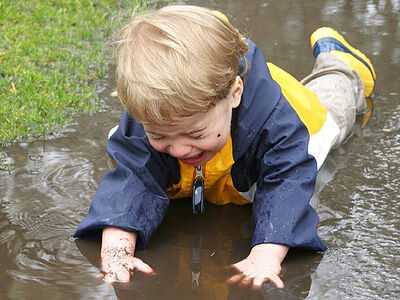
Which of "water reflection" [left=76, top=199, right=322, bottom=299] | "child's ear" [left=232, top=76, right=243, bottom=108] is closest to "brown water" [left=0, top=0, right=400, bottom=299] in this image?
"water reflection" [left=76, top=199, right=322, bottom=299]

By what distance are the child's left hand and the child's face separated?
406 millimetres

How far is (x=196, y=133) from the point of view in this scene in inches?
105

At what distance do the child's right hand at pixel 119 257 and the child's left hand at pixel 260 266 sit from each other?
0.32 meters

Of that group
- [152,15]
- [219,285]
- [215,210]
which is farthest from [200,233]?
[152,15]

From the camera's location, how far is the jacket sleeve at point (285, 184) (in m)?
2.73

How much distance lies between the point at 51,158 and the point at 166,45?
124 cm

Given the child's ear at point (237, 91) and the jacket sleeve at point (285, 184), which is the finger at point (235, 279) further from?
the child's ear at point (237, 91)

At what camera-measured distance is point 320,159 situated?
3.28 meters

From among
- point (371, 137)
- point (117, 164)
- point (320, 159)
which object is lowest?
point (371, 137)

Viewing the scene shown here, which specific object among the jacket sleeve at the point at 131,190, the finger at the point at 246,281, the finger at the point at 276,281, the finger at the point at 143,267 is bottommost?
the finger at the point at 276,281

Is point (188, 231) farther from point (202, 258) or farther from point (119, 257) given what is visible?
point (119, 257)

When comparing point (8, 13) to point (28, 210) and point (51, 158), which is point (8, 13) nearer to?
point (51, 158)

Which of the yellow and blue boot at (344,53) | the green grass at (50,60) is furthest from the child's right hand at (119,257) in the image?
the yellow and blue boot at (344,53)

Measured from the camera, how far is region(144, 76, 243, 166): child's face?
103 inches
